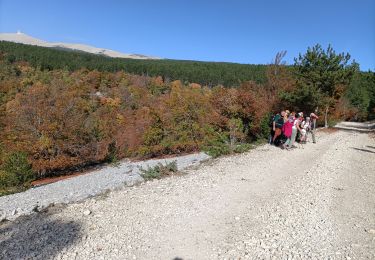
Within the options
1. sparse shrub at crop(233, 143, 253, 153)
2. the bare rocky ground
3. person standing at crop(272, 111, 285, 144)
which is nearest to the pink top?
person standing at crop(272, 111, 285, 144)

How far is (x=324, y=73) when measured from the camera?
27688mm

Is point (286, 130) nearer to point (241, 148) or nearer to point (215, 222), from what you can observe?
point (241, 148)

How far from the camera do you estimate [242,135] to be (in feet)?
62.6

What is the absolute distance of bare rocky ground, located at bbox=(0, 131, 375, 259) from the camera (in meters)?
5.86

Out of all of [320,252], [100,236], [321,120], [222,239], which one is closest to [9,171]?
[100,236]

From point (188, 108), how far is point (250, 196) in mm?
26929

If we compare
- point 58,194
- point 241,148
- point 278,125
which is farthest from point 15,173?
point 278,125

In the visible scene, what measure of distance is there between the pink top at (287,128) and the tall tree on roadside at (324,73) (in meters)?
12.4

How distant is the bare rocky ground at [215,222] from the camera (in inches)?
231

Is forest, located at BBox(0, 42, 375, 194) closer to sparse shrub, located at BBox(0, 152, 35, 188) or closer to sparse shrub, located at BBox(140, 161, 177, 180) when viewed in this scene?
sparse shrub, located at BBox(0, 152, 35, 188)

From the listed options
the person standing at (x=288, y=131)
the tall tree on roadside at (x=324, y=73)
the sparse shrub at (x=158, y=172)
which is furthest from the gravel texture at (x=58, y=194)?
the tall tree on roadside at (x=324, y=73)

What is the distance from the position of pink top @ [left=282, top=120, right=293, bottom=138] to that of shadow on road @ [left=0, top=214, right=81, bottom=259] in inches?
449

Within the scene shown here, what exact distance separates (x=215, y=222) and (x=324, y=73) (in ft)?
79.7

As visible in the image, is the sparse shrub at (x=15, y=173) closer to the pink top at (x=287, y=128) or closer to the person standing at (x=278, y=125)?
the person standing at (x=278, y=125)
